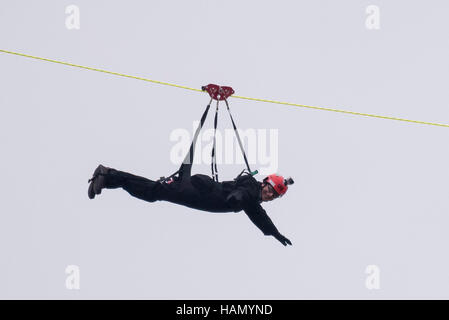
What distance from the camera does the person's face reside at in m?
14.4

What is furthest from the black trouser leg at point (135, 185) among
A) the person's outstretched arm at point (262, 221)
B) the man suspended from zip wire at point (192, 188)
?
the person's outstretched arm at point (262, 221)

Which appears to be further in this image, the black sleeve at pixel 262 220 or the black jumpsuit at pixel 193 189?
the black sleeve at pixel 262 220

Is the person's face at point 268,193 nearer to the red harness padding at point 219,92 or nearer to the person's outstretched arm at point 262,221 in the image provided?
the person's outstretched arm at point 262,221

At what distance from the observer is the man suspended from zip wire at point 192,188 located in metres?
14.0

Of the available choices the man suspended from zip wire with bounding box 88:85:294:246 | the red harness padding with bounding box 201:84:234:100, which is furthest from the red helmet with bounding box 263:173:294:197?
the red harness padding with bounding box 201:84:234:100

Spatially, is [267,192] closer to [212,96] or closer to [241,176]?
[241,176]

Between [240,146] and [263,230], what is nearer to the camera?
[240,146]

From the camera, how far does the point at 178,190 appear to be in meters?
14.0

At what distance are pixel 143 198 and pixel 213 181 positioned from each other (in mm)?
1087

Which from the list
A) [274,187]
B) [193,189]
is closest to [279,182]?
[274,187]

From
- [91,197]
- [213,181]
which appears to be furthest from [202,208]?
[91,197]

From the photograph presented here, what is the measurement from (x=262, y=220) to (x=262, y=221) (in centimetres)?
2

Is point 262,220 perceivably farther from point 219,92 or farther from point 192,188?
point 219,92

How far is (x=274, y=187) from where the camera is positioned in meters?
14.3
